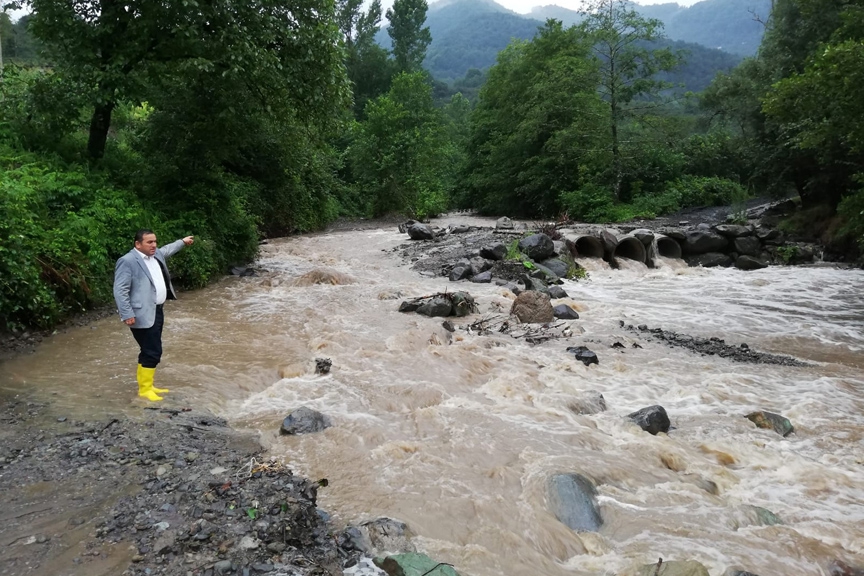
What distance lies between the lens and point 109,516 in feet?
12.3

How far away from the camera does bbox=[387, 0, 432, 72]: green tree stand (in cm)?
6178

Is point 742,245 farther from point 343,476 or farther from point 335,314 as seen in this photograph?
point 343,476

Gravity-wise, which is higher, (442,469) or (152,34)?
(152,34)

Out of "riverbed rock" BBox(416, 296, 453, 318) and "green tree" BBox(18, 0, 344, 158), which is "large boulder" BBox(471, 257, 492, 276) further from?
"green tree" BBox(18, 0, 344, 158)

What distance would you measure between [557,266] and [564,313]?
501 centimetres

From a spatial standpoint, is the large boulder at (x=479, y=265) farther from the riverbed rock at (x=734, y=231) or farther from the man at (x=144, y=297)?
the riverbed rock at (x=734, y=231)

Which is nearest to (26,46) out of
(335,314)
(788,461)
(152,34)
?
(152,34)

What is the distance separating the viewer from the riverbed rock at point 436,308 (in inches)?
429

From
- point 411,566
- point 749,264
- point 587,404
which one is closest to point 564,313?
point 587,404

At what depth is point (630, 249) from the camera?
62.7ft

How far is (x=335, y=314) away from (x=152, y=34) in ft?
25.2

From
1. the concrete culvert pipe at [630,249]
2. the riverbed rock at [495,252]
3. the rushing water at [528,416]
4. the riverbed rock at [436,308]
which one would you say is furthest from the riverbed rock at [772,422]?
the concrete culvert pipe at [630,249]

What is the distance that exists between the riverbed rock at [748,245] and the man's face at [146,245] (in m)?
19.7

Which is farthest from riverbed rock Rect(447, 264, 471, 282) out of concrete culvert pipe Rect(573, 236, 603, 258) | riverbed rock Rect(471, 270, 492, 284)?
concrete culvert pipe Rect(573, 236, 603, 258)
